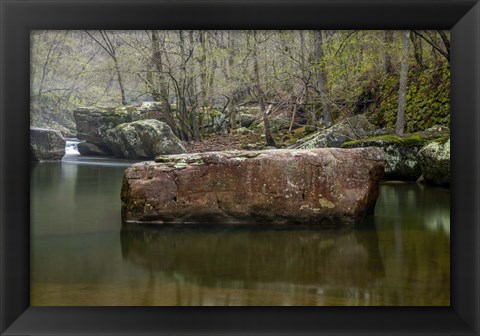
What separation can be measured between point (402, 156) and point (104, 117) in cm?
1002

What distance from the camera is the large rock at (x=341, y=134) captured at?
12445 mm

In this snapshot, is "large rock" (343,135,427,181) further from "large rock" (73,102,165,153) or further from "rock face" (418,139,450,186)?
"large rock" (73,102,165,153)

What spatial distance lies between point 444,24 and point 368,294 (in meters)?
2.29

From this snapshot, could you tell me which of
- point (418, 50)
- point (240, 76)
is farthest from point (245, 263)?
point (240, 76)

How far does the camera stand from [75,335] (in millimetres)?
2369

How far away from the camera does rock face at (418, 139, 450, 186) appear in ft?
28.7

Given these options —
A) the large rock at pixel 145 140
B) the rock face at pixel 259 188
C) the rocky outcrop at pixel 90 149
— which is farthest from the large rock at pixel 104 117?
the rock face at pixel 259 188

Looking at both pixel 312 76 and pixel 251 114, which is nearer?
pixel 312 76

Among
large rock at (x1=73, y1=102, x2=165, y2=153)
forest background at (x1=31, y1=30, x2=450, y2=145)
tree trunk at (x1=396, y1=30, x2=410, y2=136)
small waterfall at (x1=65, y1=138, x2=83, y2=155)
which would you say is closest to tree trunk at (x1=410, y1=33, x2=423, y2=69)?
forest background at (x1=31, y1=30, x2=450, y2=145)

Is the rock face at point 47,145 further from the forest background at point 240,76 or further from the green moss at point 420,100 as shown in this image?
the green moss at point 420,100

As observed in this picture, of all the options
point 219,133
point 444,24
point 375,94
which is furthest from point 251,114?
point 444,24

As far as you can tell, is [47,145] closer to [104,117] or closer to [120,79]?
[104,117]

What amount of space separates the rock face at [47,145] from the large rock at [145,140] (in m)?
1.91

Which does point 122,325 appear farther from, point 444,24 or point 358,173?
point 358,173
